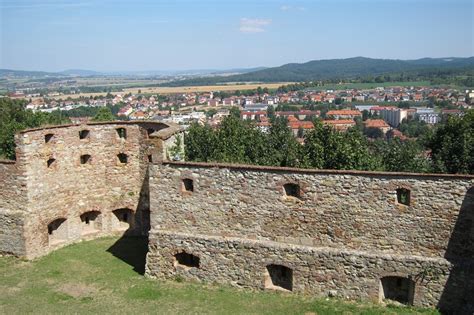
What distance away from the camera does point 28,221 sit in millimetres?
21062

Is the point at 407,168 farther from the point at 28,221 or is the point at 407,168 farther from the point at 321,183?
the point at 28,221

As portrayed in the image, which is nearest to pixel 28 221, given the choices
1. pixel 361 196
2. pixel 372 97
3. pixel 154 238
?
pixel 154 238

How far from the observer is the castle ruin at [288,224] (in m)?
15.0

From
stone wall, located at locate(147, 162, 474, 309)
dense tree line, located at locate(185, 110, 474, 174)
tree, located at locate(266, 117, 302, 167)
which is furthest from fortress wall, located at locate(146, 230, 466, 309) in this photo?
tree, located at locate(266, 117, 302, 167)

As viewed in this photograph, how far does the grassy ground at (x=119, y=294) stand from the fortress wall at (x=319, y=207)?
7.07 ft

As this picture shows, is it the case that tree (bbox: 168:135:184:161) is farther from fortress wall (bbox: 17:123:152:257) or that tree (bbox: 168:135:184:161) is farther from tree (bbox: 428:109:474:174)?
tree (bbox: 428:109:474:174)

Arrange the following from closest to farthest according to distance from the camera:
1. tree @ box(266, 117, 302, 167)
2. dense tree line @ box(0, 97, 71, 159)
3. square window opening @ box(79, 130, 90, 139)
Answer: square window opening @ box(79, 130, 90, 139) < tree @ box(266, 117, 302, 167) < dense tree line @ box(0, 97, 71, 159)

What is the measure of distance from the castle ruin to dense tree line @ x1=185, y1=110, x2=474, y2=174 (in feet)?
43.9

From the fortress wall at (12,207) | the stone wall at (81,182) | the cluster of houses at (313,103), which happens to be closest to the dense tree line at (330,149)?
the stone wall at (81,182)

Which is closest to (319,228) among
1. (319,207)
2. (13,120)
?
(319,207)

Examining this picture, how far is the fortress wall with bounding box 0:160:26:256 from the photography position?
21.0 m

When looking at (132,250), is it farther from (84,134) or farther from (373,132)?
(373,132)

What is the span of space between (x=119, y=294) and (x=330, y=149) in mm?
18865

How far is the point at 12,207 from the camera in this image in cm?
2127
